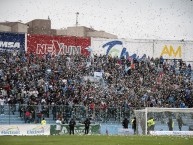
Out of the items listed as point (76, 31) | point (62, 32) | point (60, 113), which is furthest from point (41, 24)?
point (60, 113)

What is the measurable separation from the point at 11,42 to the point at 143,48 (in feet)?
52.8

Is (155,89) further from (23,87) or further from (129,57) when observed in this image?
(23,87)

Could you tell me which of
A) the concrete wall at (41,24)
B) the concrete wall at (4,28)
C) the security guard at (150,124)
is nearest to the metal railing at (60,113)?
the security guard at (150,124)

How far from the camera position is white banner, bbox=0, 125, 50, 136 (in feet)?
121

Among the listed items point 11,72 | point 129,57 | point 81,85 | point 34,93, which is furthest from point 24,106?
point 129,57

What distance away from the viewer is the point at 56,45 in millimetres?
54594

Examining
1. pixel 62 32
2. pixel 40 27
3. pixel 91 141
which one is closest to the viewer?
pixel 91 141

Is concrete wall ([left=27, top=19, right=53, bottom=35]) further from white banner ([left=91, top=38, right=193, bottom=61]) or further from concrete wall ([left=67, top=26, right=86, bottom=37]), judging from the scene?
white banner ([left=91, top=38, right=193, bottom=61])

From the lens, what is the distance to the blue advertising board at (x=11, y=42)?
5078 centimetres

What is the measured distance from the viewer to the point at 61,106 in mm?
40625

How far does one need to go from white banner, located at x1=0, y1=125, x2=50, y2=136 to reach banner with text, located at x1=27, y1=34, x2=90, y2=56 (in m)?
15.4

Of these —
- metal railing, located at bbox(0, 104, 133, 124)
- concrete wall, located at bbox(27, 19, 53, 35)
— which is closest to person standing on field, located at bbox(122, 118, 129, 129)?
metal railing, located at bbox(0, 104, 133, 124)

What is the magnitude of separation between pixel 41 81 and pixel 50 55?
21.4 feet

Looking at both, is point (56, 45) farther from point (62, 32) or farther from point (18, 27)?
point (62, 32)
